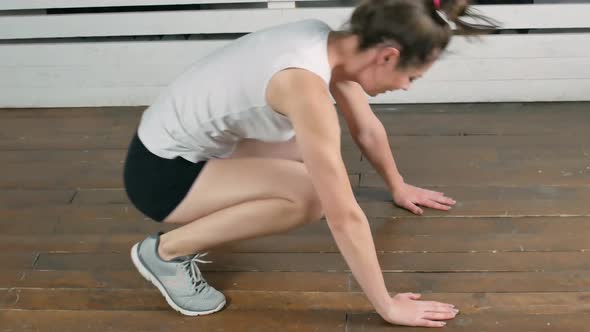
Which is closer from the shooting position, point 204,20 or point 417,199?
point 417,199

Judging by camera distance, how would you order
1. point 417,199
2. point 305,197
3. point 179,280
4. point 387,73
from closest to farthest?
point 387,73 < point 305,197 < point 179,280 < point 417,199

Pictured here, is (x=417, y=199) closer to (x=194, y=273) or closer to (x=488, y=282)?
(x=488, y=282)

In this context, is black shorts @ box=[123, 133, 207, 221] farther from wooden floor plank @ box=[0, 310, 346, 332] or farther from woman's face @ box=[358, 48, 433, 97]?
woman's face @ box=[358, 48, 433, 97]

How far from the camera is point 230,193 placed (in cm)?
155

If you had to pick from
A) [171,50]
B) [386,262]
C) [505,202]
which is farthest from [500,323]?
[171,50]

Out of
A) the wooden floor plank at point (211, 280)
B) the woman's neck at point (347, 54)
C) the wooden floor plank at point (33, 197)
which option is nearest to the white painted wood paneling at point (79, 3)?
the wooden floor plank at point (33, 197)

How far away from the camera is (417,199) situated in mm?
1926

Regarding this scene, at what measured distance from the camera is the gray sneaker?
5.38ft

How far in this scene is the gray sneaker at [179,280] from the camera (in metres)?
1.64

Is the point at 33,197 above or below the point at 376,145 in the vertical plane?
below

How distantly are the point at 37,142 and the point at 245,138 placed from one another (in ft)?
3.42

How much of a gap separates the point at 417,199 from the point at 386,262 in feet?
0.78

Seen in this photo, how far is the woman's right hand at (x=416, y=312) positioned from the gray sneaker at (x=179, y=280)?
0.37m

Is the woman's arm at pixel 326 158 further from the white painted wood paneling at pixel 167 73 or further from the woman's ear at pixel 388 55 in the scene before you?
the white painted wood paneling at pixel 167 73
